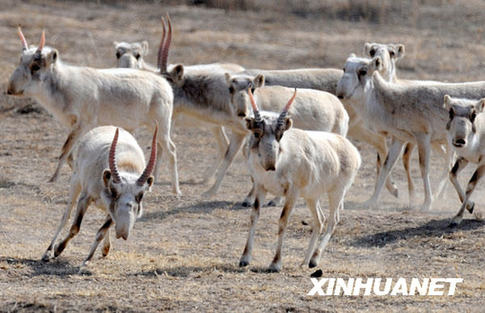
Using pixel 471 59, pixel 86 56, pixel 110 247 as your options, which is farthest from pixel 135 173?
pixel 471 59

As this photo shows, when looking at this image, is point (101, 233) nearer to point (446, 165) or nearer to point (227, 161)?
point (227, 161)

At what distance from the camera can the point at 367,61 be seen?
597 inches

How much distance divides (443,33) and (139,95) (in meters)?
16.9

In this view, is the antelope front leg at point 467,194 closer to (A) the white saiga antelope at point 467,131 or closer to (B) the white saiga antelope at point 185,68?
(A) the white saiga antelope at point 467,131

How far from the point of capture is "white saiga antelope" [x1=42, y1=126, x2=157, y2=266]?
10.0m

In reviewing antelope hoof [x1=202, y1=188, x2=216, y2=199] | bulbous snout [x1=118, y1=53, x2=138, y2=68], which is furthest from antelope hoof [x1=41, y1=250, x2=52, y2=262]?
bulbous snout [x1=118, y1=53, x2=138, y2=68]

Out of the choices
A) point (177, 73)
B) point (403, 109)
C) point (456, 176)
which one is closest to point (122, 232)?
point (456, 176)

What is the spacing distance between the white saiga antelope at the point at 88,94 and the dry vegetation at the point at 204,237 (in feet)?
3.18

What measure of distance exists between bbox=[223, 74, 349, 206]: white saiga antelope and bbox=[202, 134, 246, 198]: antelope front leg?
0.89m

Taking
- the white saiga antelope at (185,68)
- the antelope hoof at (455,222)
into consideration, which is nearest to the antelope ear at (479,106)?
the antelope hoof at (455,222)

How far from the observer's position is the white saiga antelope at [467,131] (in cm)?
1296

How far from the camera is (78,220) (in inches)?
419

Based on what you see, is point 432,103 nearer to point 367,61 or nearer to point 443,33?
point 367,61

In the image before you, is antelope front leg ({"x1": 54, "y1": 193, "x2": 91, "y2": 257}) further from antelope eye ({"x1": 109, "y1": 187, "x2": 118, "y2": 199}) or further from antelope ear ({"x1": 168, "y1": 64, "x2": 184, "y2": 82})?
antelope ear ({"x1": 168, "y1": 64, "x2": 184, "y2": 82})
